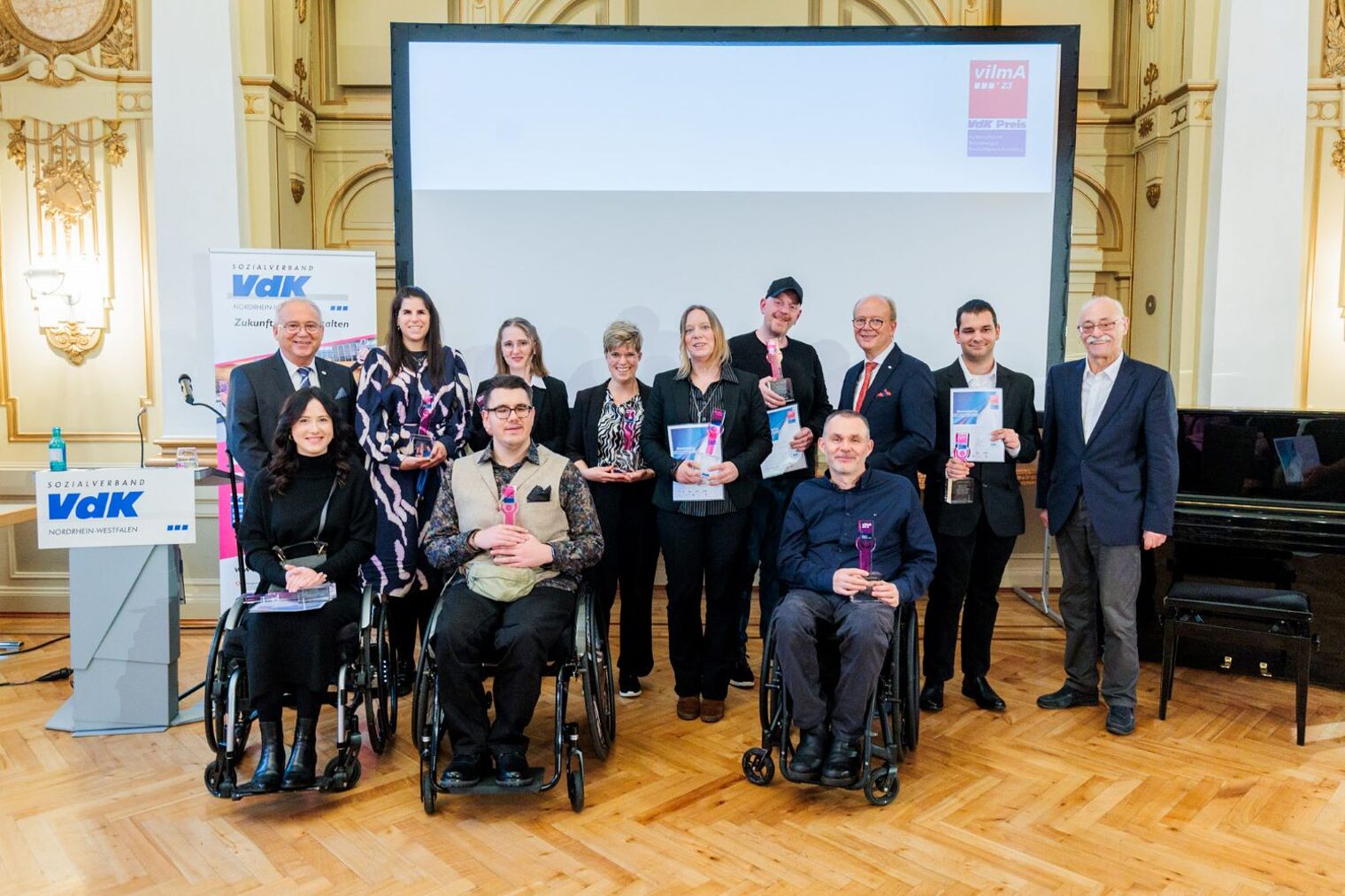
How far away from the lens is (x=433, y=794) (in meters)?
2.45

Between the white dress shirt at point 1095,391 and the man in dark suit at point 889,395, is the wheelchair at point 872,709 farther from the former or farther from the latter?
the white dress shirt at point 1095,391

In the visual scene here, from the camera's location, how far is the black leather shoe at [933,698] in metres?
3.24

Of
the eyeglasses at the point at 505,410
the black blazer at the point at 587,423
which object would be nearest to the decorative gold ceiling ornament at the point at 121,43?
the black blazer at the point at 587,423

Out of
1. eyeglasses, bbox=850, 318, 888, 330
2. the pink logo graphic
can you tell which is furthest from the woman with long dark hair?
the pink logo graphic

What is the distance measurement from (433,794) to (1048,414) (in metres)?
2.51

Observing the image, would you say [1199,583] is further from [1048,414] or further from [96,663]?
[96,663]

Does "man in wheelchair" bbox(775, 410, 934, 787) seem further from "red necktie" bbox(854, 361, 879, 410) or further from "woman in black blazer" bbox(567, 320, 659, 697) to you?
"woman in black blazer" bbox(567, 320, 659, 697)

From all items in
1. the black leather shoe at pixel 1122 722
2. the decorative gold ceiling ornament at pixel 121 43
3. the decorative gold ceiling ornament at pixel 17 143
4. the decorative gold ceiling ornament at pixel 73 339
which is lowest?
the black leather shoe at pixel 1122 722

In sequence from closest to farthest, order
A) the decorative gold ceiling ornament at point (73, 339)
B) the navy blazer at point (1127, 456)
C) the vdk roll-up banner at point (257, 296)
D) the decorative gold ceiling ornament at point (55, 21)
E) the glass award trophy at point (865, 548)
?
1. the glass award trophy at point (865, 548)
2. the navy blazer at point (1127, 456)
3. the vdk roll-up banner at point (257, 296)
4. the decorative gold ceiling ornament at point (55, 21)
5. the decorative gold ceiling ornament at point (73, 339)

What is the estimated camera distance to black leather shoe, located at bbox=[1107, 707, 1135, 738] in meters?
3.05

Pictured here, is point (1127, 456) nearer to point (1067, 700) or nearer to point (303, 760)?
point (1067, 700)

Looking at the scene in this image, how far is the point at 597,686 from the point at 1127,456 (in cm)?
201

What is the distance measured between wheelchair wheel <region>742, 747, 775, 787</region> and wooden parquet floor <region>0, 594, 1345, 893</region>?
0.04 metres

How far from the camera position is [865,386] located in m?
3.26
